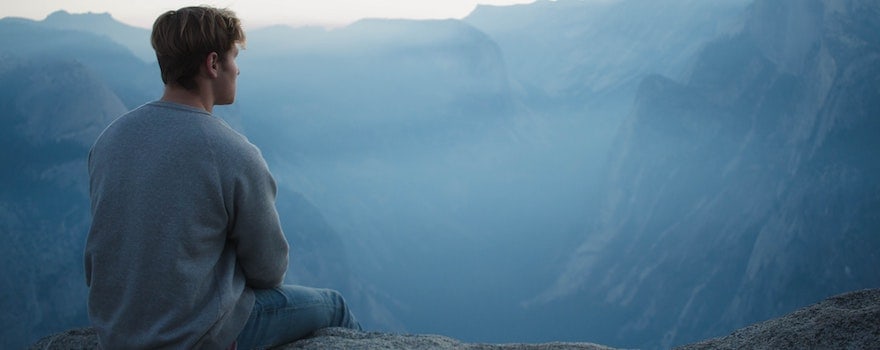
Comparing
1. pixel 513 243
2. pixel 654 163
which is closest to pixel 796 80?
pixel 654 163

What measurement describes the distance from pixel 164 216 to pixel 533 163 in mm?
112673

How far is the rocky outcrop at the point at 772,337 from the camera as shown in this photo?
11.0 ft

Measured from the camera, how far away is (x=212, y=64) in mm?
2408

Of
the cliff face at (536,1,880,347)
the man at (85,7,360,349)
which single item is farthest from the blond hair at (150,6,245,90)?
the cliff face at (536,1,880,347)

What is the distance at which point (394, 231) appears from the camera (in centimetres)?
9531

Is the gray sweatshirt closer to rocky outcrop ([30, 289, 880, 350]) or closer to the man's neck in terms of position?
the man's neck

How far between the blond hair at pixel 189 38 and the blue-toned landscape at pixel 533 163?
43.1m

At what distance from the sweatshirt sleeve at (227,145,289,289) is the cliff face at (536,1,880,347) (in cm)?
5129

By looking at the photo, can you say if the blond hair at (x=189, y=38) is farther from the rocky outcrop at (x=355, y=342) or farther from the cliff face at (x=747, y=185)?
the cliff face at (x=747, y=185)

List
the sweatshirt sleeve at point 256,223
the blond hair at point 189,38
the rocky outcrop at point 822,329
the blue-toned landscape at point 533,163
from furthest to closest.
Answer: the blue-toned landscape at point 533,163 → the rocky outcrop at point 822,329 → the sweatshirt sleeve at point 256,223 → the blond hair at point 189,38

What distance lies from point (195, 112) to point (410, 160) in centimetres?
10884

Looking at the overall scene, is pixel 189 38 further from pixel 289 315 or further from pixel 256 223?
pixel 289 315

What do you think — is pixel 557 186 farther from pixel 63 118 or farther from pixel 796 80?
pixel 63 118

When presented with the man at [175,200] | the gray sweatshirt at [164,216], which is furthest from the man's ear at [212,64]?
the gray sweatshirt at [164,216]
